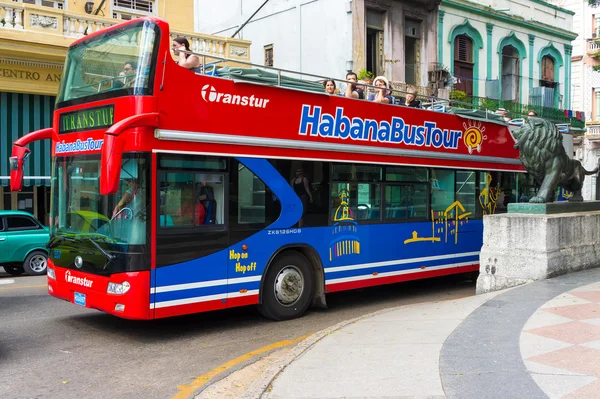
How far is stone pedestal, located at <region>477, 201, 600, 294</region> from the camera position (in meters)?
10.1

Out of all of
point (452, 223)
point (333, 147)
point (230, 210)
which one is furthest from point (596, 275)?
point (230, 210)

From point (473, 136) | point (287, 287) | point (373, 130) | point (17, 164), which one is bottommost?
point (287, 287)

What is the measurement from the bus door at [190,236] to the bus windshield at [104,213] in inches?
9.9

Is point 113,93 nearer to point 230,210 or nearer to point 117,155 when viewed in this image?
point 117,155

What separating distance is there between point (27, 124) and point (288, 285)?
42.9ft

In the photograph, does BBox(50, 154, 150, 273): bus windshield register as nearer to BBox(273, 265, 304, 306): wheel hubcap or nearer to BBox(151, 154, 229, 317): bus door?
BBox(151, 154, 229, 317): bus door

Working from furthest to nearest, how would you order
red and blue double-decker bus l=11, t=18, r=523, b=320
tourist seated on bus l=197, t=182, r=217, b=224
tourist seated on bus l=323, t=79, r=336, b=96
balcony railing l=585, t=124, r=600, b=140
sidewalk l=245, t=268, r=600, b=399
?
1. balcony railing l=585, t=124, r=600, b=140
2. tourist seated on bus l=323, t=79, r=336, b=96
3. tourist seated on bus l=197, t=182, r=217, b=224
4. red and blue double-decker bus l=11, t=18, r=523, b=320
5. sidewalk l=245, t=268, r=600, b=399

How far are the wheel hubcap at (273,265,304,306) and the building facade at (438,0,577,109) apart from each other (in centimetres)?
1746

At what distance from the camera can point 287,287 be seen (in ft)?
30.6

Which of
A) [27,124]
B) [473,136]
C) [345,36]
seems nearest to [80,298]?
[473,136]

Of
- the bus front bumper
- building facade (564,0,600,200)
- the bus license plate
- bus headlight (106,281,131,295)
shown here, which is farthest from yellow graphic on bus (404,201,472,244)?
building facade (564,0,600,200)

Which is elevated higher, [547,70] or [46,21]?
[547,70]

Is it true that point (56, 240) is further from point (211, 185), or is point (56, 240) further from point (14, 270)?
point (14, 270)

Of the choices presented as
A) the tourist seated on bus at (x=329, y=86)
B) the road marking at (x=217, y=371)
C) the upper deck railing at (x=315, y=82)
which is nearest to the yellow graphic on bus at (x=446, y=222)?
the upper deck railing at (x=315, y=82)
